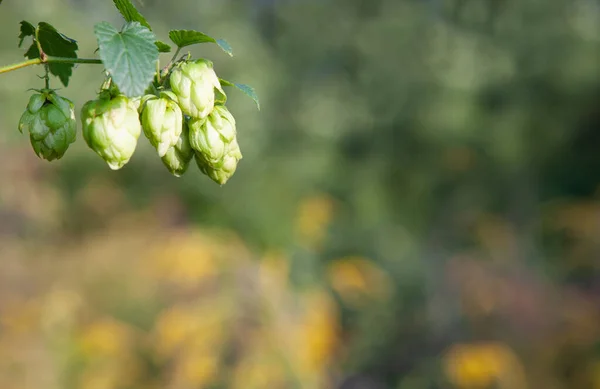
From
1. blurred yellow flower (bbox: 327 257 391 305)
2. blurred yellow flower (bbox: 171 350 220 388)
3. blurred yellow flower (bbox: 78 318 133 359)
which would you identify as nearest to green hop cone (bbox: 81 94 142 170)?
blurred yellow flower (bbox: 171 350 220 388)

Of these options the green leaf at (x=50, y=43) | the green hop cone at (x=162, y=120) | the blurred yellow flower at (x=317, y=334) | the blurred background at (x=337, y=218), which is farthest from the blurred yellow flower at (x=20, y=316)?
the green hop cone at (x=162, y=120)

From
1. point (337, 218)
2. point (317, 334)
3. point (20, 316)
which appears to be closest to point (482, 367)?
point (317, 334)

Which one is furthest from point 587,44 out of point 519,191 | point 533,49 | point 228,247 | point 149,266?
point 149,266

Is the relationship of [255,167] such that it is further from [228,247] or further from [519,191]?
[519,191]

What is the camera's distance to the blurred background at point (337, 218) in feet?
12.5

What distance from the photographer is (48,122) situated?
2.79 ft

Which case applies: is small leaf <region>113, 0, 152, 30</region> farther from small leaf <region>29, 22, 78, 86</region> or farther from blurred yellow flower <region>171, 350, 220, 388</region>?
blurred yellow flower <region>171, 350, 220, 388</region>

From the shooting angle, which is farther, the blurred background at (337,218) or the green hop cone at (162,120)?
the blurred background at (337,218)

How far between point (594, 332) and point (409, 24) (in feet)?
13.7

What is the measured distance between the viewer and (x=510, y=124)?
6.73m

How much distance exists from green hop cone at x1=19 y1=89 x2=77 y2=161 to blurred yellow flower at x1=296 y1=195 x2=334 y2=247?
Answer: 417cm

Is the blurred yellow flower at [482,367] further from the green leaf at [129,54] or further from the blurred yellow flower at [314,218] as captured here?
the green leaf at [129,54]

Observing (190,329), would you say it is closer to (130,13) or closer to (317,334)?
(317,334)

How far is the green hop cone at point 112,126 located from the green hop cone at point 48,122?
0.11 feet
